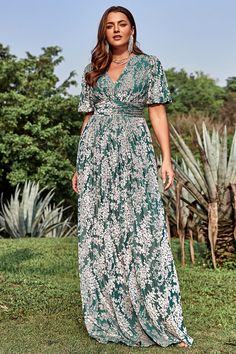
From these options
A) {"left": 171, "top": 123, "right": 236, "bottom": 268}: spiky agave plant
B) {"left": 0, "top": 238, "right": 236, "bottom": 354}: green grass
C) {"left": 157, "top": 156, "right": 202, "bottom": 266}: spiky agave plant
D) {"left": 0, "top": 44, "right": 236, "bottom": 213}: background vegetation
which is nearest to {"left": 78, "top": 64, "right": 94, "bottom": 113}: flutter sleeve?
{"left": 0, "top": 238, "right": 236, "bottom": 354}: green grass

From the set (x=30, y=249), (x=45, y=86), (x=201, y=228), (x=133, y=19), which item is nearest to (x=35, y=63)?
(x=45, y=86)

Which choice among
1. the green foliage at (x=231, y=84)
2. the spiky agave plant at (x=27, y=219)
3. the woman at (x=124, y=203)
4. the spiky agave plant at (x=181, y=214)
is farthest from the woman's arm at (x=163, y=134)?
the green foliage at (x=231, y=84)

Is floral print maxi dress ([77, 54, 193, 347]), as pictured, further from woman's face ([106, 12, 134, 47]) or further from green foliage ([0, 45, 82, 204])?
green foliage ([0, 45, 82, 204])

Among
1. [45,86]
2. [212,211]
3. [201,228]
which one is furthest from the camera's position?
[45,86]

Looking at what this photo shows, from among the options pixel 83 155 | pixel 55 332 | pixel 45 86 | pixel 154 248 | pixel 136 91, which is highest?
pixel 45 86

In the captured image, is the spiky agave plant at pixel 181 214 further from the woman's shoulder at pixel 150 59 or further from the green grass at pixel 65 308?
the woman's shoulder at pixel 150 59

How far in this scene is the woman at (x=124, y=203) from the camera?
3893mm

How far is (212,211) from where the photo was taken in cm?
702

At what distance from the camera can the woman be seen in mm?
3893

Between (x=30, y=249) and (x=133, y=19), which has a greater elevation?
(x=133, y=19)

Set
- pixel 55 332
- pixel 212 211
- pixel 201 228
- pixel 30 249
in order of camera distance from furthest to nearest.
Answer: pixel 30 249
pixel 201 228
pixel 212 211
pixel 55 332

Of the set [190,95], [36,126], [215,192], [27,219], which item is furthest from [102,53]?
[190,95]

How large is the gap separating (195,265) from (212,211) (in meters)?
0.74

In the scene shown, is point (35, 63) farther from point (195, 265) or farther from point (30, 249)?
point (195, 265)
